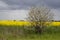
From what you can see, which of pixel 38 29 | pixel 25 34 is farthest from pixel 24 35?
pixel 38 29

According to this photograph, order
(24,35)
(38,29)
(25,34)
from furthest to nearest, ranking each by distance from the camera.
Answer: (38,29) → (25,34) → (24,35)

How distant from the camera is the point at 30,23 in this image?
44.9m

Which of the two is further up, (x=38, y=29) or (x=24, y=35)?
(x=38, y=29)

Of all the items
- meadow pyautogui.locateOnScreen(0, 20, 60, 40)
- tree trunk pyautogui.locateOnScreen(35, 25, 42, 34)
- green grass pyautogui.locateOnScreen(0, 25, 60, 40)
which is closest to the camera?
green grass pyautogui.locateOnScreen(0, 25, 60, 40)

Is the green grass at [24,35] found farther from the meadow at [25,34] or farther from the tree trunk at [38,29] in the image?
the tree trunk at [38,29]

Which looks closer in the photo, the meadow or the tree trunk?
the meadow

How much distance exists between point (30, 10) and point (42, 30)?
4.38 metres

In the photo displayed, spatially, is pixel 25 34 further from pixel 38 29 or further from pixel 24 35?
pixel 38 29

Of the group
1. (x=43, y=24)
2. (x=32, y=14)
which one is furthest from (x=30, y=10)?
(x=43, y=24)

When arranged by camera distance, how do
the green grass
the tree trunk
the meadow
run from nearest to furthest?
the green grass < the meadow < the tree trunk

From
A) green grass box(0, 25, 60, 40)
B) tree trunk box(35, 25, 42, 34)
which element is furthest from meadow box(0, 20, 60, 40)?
tree trunk box(35, 25, 42, 34)

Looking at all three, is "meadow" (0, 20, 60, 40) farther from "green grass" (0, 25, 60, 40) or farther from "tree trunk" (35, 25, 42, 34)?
"tree trunk" (35, 25, 42, 34)

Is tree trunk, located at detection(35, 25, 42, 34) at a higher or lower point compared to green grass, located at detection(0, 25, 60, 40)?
higher

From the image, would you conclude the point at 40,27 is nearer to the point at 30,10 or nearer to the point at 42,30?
the point at 42,30
